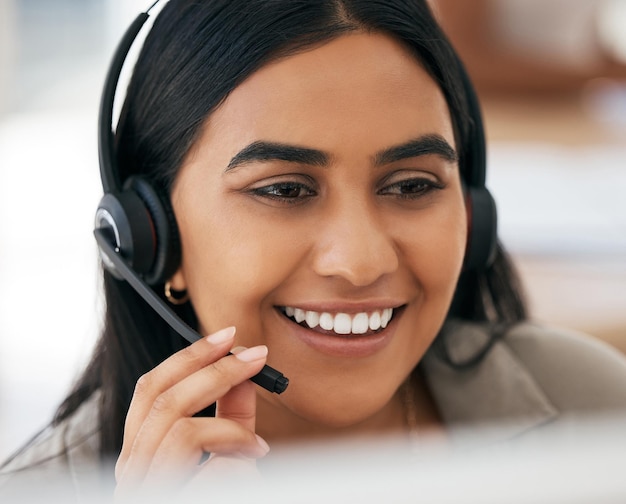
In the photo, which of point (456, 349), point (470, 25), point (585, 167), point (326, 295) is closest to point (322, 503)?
point (326, 295)

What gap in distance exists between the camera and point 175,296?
1.14 metres

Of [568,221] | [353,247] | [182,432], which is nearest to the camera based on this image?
[182,432]

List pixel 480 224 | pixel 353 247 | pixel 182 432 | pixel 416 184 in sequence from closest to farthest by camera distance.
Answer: pixel 182 432 < pixel 353 247 < pixel 416 184 < pixel 480 224

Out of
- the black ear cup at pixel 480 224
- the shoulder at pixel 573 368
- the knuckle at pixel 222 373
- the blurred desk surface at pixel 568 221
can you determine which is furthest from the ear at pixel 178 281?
the blurred desk surface at pixel 568 221

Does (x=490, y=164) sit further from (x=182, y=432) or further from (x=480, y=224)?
(x=182, y=432)

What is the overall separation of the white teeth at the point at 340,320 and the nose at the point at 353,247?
7 cm

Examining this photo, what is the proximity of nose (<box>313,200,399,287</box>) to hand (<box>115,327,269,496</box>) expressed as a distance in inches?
5.5

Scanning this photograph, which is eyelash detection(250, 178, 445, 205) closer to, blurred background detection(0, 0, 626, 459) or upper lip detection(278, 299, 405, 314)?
upper lip detection(278, 299, 405, 314)

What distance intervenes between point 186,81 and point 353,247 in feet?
1.01

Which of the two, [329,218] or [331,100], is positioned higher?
[331,100]

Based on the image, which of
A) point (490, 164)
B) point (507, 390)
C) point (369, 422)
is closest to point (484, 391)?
point (507, 390)

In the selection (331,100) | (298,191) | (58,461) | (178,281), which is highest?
(331,100)

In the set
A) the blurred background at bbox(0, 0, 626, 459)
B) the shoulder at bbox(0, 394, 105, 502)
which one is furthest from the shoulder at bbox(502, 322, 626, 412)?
the shoulder at bbox(0, 394, 105, 502)

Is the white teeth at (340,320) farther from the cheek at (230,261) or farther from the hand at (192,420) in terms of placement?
the hand at (192,420)
